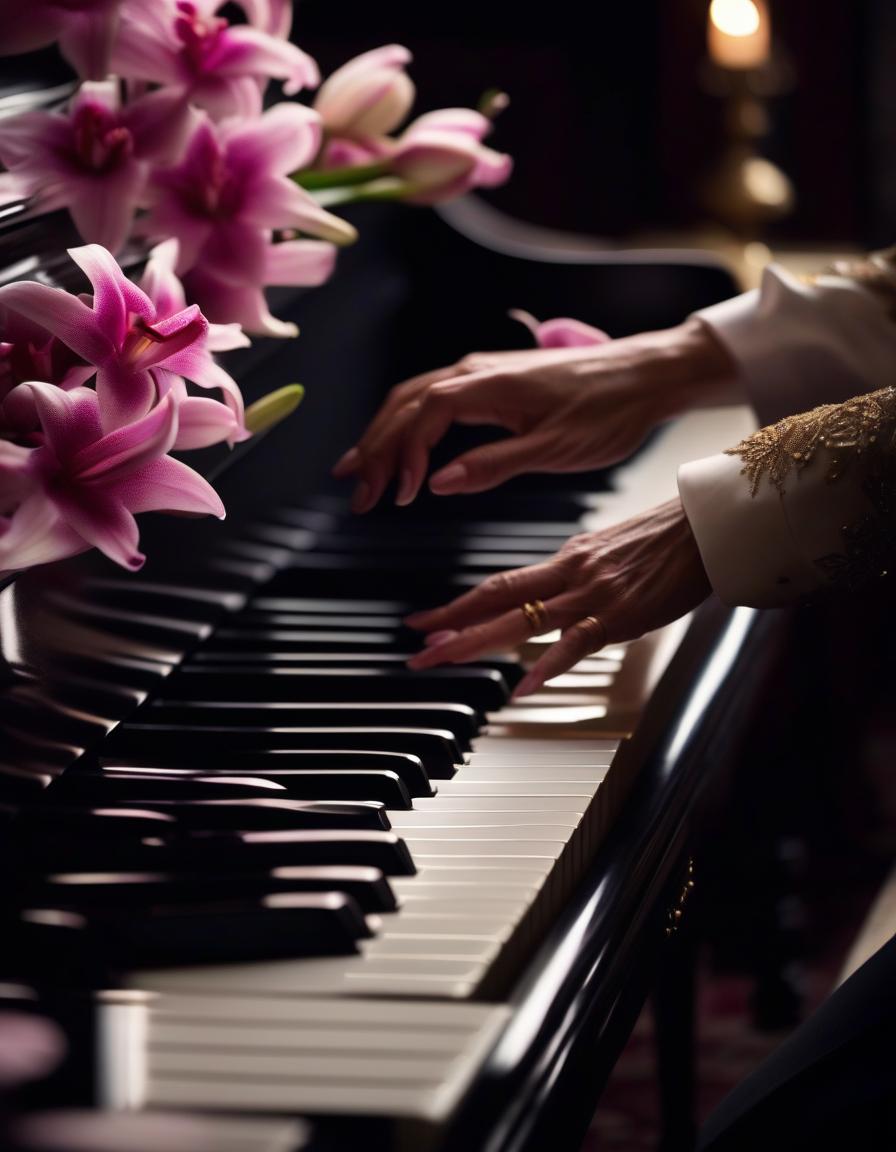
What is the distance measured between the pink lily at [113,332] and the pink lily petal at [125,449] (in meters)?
0.02

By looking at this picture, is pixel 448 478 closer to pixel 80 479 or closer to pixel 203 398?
pixel 203 398

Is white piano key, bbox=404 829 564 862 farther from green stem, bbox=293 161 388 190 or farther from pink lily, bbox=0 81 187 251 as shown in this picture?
green stem, bbox=293 161 388 190

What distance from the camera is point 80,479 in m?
0.89

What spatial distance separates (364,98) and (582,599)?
61cm

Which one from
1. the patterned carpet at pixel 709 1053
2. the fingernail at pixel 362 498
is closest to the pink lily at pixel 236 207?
the fingernail at pixel 362 498

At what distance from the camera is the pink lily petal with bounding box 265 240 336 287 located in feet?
4.22

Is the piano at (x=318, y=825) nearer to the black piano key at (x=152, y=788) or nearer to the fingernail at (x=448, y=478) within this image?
the black piano key at (x=152, y=788)

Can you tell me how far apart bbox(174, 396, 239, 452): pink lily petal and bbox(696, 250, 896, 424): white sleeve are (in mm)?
822

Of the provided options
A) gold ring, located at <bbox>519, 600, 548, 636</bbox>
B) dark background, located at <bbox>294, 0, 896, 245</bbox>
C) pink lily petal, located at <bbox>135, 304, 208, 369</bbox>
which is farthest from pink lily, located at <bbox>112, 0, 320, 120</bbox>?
dark background, located at <bbox>294, 0, 896, 245</bbox>

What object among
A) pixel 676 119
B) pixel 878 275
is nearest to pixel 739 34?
pixel 676 119

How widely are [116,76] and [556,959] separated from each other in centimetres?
79

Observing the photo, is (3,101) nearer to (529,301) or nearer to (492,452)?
(492,452)

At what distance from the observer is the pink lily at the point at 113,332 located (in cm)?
90

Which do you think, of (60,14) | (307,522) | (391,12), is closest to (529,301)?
(307,522)
